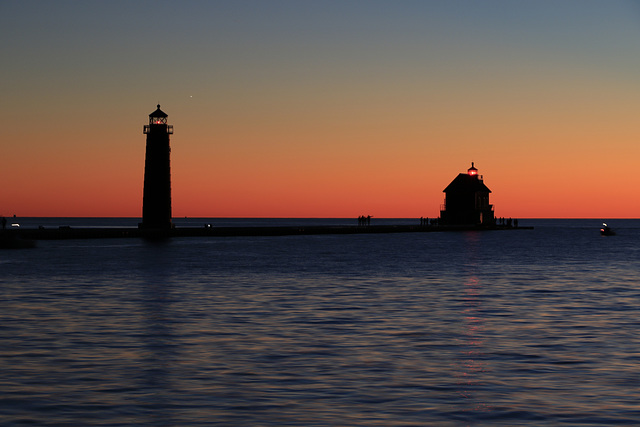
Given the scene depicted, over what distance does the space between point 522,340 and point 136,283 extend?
22.0 meters

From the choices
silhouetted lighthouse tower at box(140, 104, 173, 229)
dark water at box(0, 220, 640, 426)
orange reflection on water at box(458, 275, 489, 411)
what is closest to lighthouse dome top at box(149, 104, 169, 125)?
silhouetted lighthouse tower at box(140, 104, 173, 229)

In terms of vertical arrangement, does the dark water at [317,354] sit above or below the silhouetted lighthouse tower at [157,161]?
below

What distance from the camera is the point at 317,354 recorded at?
1775 centimetres

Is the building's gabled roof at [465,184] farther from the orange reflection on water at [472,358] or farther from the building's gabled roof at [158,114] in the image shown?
the orange reflection on water at [472,358]

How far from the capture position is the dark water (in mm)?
12328

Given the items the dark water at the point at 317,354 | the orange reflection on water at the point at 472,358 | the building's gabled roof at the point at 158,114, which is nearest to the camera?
the dark water at the point at 317,354

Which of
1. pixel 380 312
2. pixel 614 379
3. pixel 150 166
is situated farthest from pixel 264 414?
pixel 150 166

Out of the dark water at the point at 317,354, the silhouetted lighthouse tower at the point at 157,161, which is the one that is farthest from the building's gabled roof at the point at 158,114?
the dark water at the point at 317,354

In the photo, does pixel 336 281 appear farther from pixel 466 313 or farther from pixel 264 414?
pixel 264 414

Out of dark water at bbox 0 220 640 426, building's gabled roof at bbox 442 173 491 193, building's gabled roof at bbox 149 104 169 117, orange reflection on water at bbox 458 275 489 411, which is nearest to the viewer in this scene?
dark water at bbox 0 220 640 426

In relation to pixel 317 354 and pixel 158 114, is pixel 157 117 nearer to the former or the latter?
pixel 158 114

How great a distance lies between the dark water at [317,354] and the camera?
1233cm

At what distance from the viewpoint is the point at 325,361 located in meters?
16.8

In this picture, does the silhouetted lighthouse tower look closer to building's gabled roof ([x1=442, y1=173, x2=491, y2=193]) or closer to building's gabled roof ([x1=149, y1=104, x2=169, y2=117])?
building's gabled roof ([x1=149, y1=104, x2=169, y2=117])
